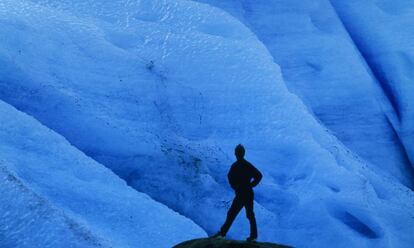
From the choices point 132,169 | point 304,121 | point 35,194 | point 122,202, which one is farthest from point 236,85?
point 35,194

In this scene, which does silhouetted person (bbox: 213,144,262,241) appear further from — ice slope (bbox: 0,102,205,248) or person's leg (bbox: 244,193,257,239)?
ice slope (bbox: 0,102,205,248)

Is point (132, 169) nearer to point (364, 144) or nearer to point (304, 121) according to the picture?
point (304, 121)

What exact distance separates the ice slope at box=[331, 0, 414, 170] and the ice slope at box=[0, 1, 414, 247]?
4.22 meters

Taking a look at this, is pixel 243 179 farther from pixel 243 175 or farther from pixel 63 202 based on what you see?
pixel 63 202

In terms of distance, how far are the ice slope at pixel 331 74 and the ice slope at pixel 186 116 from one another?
107 inches

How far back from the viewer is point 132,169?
40.4 feet

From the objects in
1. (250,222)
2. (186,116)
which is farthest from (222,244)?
(186,116)

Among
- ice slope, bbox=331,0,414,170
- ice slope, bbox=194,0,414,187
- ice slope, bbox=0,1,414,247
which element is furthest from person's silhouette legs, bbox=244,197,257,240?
ice slope, bbox=331,0,414,170

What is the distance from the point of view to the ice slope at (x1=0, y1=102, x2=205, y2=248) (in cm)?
912

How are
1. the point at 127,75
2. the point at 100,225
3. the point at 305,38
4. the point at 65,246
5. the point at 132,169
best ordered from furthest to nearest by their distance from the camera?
the point at 305,38, the point at 127,75, the point at 132,169, the point at 100,225, the point at 65,246

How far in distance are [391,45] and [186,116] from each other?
9.90m

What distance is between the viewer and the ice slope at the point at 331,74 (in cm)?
1823

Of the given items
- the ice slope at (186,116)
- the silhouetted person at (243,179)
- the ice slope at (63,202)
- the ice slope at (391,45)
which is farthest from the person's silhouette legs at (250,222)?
the ice slope at (391,45)

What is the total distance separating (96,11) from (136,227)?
698 cm
